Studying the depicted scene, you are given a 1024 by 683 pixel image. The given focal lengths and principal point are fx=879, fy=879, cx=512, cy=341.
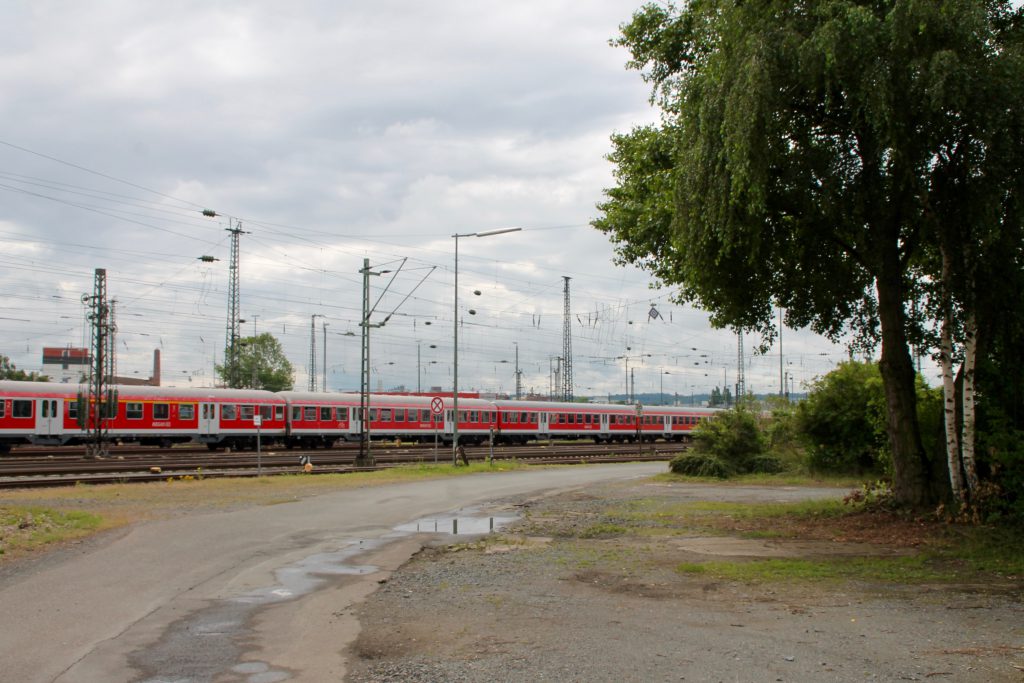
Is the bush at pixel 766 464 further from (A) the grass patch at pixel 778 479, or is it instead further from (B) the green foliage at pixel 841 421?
(B) the green foliage at pixel 841 421

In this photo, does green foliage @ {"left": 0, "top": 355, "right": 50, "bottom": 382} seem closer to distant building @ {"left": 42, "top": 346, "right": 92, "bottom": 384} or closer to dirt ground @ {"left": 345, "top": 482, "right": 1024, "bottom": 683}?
distant building @ {"left": 42, "top": 346, "right": 92, "bottom": 384}

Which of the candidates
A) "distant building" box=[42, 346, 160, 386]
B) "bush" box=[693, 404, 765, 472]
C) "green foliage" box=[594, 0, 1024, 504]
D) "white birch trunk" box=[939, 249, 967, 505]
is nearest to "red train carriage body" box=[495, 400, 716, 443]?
"bush" box=[693, 404, 765, 472]

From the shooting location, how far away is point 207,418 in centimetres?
4547

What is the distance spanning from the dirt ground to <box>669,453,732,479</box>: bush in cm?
1655

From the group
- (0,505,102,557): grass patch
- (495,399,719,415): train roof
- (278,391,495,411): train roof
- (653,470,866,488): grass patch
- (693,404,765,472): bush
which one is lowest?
(653,470,866,488): grass patch

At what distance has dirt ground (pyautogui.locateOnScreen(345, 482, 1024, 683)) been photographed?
6.79 metres

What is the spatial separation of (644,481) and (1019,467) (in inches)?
671

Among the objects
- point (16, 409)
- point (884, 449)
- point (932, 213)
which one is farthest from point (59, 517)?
point (16, 409)

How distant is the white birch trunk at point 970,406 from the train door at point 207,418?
38.9 meters

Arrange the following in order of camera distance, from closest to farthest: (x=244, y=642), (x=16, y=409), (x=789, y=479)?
1. (x=244, y=642)
2. (x=789, y=479)
3. (x=16, y=409)

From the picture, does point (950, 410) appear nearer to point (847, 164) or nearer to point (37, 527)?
point (847, 164)

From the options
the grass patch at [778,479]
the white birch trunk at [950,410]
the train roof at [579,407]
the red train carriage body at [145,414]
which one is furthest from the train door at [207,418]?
the white birch trunk at [950,410]

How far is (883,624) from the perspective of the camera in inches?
324

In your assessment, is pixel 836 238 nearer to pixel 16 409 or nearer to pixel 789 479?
pixel 789 479
